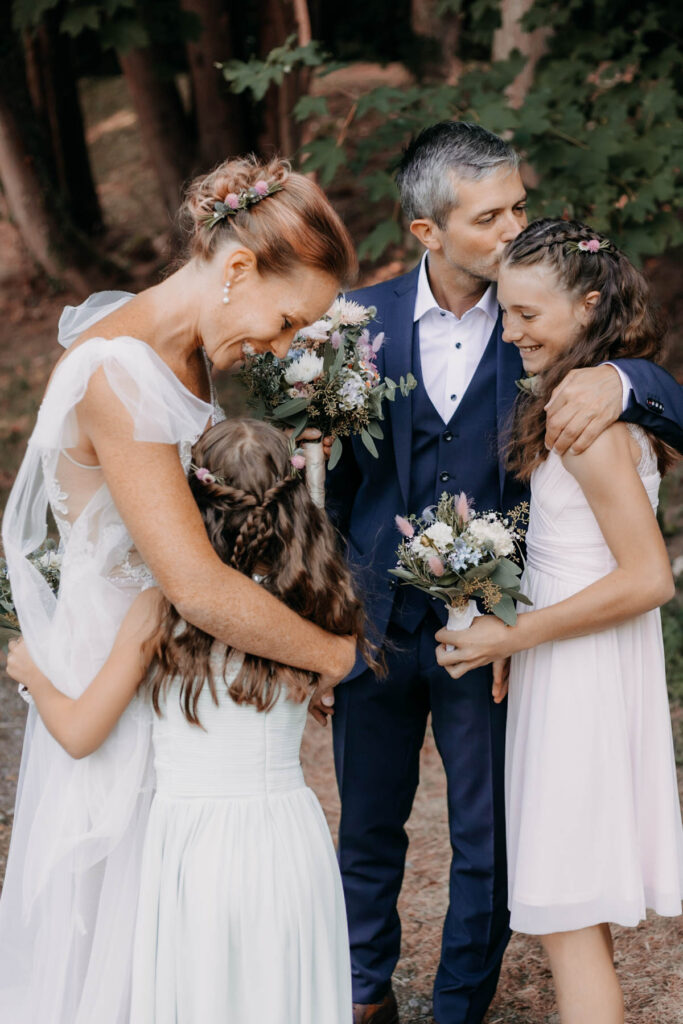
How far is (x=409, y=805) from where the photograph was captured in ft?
11.3

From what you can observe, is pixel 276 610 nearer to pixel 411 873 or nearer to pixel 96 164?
pixel 411 873

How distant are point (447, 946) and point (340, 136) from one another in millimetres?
4132

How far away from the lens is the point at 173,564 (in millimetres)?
2184

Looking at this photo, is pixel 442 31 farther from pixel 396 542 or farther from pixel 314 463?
pixel 314 463

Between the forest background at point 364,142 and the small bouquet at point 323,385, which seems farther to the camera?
the forest background at point 364,142

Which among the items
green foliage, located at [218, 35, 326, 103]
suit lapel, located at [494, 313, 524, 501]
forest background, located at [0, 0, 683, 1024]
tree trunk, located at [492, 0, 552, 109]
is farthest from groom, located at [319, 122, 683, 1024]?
tree trunk, located at [492, 0, 552, 109]

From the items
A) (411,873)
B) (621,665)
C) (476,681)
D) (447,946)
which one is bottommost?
(411,873)

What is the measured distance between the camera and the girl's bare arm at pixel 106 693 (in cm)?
227

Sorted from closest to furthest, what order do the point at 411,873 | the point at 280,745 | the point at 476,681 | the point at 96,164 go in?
the point at 280,745 → the point at 476,681 → the point at 411,873 → the point at 96,164

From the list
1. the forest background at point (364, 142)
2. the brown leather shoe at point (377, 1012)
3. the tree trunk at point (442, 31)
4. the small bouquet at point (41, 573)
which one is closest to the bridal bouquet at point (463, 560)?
the small bouquet at point (41, 573)

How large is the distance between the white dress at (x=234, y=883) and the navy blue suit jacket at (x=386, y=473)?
2.48ft

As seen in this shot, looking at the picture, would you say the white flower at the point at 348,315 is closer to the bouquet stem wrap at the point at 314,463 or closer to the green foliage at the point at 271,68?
the bouquet stem wrap at the point at 314,463

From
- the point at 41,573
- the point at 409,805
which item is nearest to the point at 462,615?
the point at 409,805

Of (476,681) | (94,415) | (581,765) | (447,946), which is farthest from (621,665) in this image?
(94,415)
